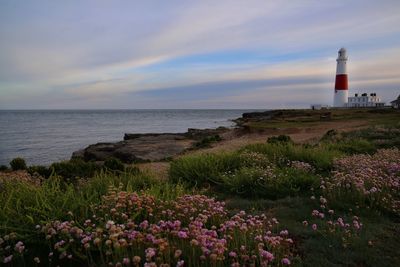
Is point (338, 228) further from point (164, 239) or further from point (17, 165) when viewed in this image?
point (17, 165)

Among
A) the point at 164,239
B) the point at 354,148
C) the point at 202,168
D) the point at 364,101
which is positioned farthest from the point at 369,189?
the point at 364,101

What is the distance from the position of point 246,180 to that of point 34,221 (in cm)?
457

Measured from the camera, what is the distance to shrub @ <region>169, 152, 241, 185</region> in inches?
365

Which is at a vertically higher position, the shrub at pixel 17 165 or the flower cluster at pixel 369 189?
the flower cluster at pixel 369 189

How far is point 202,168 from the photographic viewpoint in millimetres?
9711

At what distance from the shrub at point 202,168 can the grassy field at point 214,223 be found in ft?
0.43

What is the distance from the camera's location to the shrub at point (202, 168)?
927 centimetres

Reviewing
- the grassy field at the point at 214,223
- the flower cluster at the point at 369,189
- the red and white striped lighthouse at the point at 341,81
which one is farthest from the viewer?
the red and white striped lighthouse at the point at 341,81

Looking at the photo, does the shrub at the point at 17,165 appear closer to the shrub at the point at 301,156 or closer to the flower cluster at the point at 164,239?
the shrub at the point at 301,156

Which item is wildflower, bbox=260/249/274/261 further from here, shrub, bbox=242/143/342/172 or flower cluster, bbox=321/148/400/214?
shrub, bbox=242/143/342/172

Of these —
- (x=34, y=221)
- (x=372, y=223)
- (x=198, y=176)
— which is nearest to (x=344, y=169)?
(x=372, y=223)

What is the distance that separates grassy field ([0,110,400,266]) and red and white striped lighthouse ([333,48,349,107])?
6574 centimetres

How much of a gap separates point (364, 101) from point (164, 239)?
88.9m

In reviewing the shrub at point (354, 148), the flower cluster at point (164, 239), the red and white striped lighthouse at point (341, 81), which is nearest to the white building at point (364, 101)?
the red and white striped lighthouse at point (341, 81)
